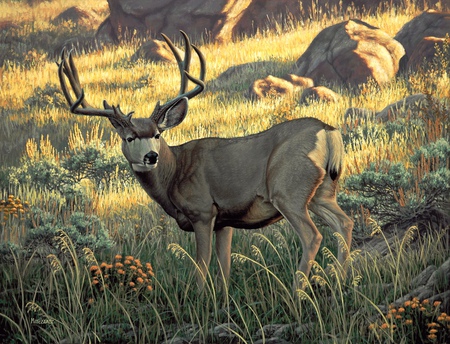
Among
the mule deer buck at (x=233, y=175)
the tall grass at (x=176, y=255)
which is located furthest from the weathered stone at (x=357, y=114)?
the mule deer buck at (x=233, y=175)

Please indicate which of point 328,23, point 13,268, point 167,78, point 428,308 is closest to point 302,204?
point 428,308

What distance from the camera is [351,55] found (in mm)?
12281

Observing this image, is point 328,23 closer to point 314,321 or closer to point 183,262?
point 183,262

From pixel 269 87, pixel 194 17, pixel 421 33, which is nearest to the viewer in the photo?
pixel 269 87

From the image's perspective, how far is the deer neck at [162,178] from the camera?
766 cm

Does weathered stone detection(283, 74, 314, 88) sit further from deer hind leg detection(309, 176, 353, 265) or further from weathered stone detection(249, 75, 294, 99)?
deer hind leg detection(309, 176, 353, 265)

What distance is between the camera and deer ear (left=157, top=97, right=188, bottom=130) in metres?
7.61

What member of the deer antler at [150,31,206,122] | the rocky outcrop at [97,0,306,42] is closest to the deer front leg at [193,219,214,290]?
the deer antler at [150,31,206,122]

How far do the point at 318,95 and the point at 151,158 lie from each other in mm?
4671

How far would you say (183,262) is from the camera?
8.16 metres

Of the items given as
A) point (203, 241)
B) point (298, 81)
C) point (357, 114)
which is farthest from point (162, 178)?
point (298, 81)

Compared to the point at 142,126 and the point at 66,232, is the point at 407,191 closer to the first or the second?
the point at 142,126

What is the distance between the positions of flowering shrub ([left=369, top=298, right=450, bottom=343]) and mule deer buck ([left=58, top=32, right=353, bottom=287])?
76cm

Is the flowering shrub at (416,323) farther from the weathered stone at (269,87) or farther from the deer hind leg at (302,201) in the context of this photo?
the weathered stone at (269,87)
